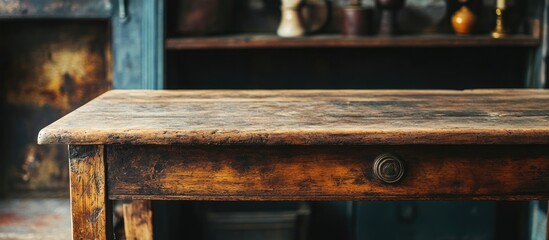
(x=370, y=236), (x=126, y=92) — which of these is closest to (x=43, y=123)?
(x=126, y=92)

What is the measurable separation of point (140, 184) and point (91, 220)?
12 cm

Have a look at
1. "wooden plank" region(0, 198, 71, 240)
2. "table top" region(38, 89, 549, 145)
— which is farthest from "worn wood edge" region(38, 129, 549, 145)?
"wooden plank" region(0, 198, 71, 240)

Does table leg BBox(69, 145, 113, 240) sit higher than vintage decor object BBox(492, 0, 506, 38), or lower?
lower

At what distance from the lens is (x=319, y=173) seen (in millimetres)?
1586

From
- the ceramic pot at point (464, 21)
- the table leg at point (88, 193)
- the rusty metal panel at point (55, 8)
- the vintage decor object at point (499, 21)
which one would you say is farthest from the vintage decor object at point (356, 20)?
the table leg at point (88, 193)

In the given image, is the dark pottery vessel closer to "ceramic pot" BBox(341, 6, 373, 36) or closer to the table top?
"ceramic pot" BBox(341, 6, 373, 36)

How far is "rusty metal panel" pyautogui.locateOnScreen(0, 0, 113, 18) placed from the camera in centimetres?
258

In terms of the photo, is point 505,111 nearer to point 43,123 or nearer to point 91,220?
point 91,220

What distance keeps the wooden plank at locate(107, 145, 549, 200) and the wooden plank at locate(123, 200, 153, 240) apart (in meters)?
0.52

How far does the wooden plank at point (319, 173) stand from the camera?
5.18 feet

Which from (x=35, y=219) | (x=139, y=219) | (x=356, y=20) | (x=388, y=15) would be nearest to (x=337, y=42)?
(x=356, y=20)

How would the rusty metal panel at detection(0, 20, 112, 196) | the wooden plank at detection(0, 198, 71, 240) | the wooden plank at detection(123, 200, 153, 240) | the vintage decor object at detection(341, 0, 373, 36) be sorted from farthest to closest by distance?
the rusty metal panel at detection(0, 20, 112, 196) < the vintage decor object at detection(341, 0, 373, 36) < the wooden plank at detection(0, 198, 71, 240) < the wooden plank at detection(123, 200, 153, 240)

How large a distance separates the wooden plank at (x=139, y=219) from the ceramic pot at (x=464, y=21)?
1.25 metres

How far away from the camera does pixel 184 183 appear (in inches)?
62.5
